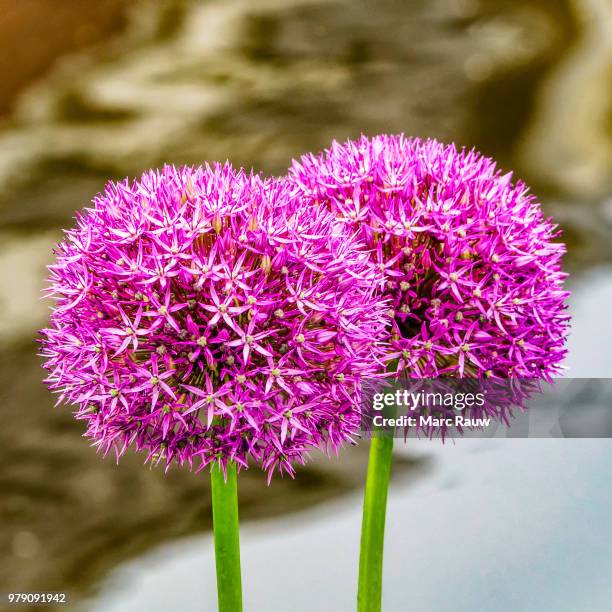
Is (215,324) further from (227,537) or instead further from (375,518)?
(375,518)

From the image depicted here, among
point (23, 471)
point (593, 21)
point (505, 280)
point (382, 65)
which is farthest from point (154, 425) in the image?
point (593, 21)

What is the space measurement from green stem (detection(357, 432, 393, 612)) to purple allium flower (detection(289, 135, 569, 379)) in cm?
15

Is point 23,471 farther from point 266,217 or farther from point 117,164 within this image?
point 266,217

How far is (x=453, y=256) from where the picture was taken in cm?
102

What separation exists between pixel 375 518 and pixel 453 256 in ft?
1.20

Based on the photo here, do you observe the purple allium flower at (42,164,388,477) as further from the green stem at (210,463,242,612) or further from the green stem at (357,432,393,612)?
the green stem at (357,432,393,612)

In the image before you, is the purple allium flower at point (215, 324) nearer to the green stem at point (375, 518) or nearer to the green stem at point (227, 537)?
the green stem at point (227, 537)

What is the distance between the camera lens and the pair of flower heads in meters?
0.87

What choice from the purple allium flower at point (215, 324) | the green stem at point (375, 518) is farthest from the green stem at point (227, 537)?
the green stem at point (375, 518)

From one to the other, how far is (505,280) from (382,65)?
144 cm

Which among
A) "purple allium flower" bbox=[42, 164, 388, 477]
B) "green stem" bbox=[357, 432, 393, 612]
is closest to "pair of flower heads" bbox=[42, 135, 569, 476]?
"purple allium flower" bbox=[42, 164, 388, 477]

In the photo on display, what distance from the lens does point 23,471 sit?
1.91 meters

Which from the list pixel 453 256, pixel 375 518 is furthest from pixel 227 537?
pixel 453 256

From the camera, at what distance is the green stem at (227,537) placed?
37.7 inches
